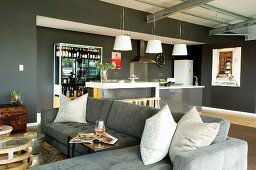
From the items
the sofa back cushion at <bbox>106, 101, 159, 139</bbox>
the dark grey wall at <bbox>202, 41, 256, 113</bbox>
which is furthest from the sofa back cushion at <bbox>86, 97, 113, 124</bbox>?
the dark grey wall at <bbox>202, 41, 256, 113</bbox>

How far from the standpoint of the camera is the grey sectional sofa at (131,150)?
1987 mm

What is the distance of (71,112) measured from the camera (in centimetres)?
392

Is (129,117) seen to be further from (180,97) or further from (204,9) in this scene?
(204,9)

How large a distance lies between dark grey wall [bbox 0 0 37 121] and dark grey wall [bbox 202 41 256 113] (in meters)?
6.23

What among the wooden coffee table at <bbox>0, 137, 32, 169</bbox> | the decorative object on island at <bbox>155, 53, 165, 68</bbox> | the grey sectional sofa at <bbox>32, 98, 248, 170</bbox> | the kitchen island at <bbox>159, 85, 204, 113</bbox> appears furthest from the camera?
the decorative object on island at <bbox>155, 53, 165, 68</bbox>

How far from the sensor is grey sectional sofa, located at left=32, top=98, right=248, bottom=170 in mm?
1987

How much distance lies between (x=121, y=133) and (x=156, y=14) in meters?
4.49

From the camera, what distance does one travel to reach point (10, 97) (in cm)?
496

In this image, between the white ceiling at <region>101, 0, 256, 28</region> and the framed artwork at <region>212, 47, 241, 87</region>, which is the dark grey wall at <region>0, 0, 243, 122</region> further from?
the framed artwork at <region>212, 47, 241, 87</region>

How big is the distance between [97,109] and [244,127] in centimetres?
408

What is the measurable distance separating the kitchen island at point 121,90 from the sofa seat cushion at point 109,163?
10.5 feet

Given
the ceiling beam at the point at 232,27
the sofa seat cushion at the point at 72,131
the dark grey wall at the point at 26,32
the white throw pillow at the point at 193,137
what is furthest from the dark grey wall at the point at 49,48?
the white throw pillow at the point at 193,137

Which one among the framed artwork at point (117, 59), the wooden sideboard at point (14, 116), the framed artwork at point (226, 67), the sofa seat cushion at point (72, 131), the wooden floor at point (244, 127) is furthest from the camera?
the framed artwork at point (117, 59)

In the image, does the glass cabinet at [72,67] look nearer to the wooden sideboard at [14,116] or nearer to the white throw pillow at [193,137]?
the wooden sideboard at [14,116]
